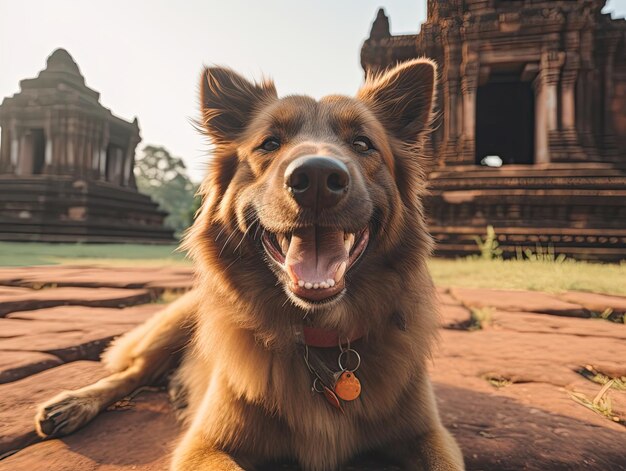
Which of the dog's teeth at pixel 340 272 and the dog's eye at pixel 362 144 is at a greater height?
the dog's eye at pixel 362 144

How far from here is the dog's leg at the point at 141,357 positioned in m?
1.67

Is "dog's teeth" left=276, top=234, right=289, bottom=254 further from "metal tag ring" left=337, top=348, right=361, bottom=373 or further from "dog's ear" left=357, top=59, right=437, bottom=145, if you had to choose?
"dog's ear" left=357, top=59, right=437, bottom=145

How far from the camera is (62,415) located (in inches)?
57.1

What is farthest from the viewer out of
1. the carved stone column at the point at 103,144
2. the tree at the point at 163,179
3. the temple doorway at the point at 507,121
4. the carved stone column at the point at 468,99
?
the tree at the point at 163,179

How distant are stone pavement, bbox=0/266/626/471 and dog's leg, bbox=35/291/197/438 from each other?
0.07 m

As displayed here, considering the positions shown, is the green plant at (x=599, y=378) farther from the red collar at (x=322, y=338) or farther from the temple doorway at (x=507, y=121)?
the temple doorway at (x=507, y=121)

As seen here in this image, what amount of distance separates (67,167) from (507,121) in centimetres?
2201

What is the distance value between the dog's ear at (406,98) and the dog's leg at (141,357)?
1396mm

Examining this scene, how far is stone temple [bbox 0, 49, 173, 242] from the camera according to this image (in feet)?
57.0

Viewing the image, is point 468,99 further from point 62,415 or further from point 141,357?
point 62,415

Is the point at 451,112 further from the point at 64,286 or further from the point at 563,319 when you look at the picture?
the point at 64,286

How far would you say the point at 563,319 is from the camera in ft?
10.5

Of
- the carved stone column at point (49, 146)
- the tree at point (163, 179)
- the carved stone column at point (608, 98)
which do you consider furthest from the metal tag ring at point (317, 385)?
the tree at point (163, 179)

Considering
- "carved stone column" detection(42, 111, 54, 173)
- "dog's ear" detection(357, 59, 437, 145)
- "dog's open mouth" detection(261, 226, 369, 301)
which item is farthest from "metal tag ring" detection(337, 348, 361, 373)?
"carved stone column" detection(42, 111, 54, 173)
